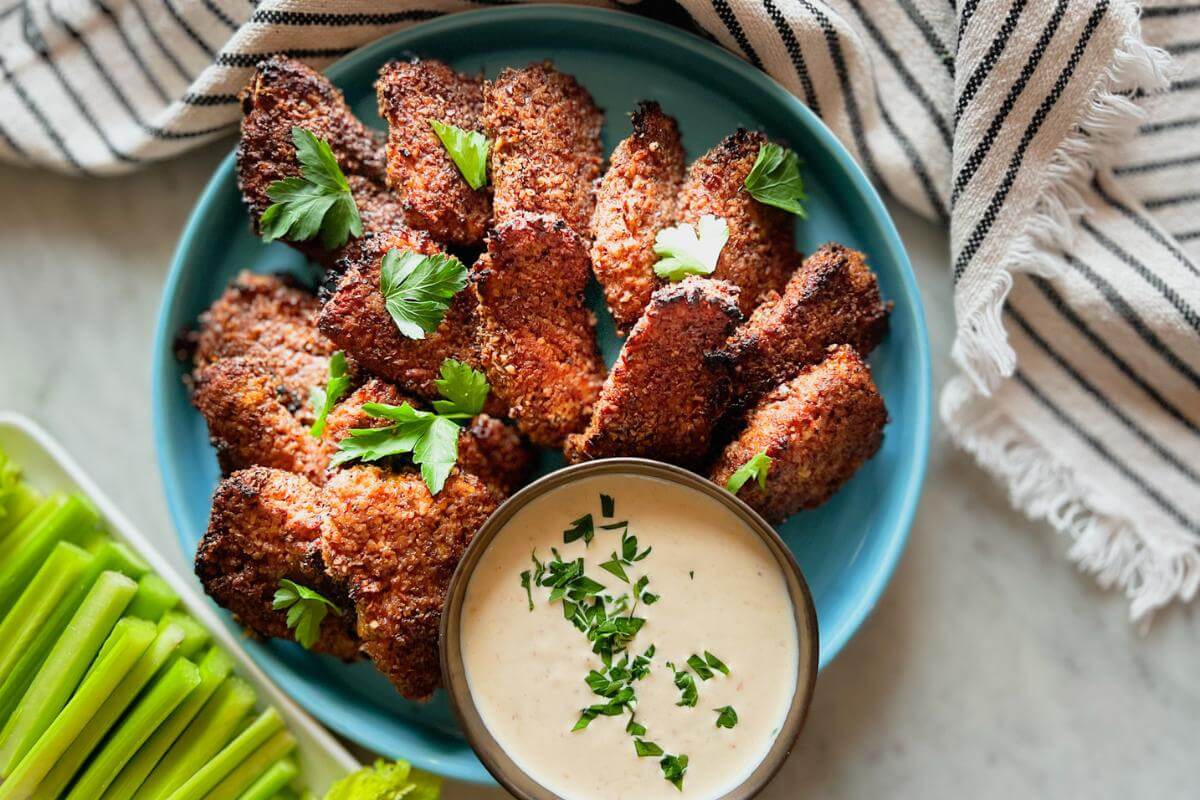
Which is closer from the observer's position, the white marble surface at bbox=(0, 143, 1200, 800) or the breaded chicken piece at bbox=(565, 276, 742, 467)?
the breaded chicken piece at bbox=(565, 276, 742, 467)

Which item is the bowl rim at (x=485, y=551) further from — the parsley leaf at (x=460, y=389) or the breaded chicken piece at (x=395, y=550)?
the parsley leaf at (x=460, y=389)

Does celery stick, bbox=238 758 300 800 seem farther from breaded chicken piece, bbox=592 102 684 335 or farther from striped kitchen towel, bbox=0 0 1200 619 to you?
striped kitchen towel, bbox=0 0 1200 619

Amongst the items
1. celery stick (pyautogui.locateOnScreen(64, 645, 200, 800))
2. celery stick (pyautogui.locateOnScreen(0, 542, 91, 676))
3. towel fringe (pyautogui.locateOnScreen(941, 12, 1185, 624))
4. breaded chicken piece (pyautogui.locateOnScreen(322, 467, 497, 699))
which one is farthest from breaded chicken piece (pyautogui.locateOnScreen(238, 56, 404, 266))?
towel fringe (pyautogui.locateOnScreen(941, 12, 1185, 624))

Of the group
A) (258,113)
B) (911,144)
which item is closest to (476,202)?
(258,113)

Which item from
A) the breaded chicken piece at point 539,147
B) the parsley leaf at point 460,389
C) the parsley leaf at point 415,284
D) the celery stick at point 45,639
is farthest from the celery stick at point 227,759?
the breaded chicken piece at point 539,147

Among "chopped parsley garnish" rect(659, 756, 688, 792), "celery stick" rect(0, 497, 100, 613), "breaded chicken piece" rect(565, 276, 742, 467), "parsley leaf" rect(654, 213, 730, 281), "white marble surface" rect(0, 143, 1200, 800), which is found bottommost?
A: "white marble surface" rect(0, 143, 1200, 800)
